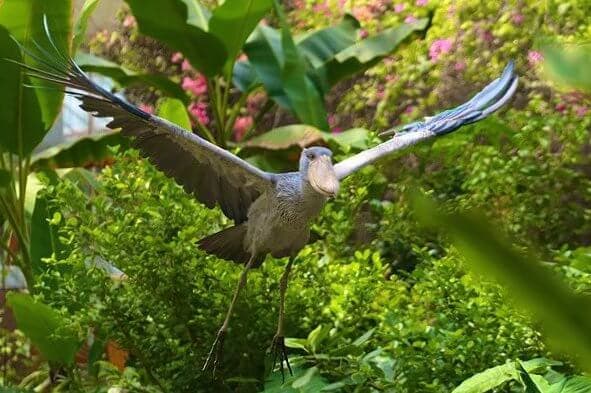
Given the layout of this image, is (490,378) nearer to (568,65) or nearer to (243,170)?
(243,170)

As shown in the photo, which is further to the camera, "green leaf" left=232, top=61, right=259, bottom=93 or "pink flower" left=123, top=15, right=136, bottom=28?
"pink flower" left=123, top=15, right=136, bottom=28

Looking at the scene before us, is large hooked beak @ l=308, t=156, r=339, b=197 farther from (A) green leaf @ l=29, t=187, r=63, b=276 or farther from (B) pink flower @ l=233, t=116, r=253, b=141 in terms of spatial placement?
(B) pink flower @ l=233, t=116, r=253, b=141

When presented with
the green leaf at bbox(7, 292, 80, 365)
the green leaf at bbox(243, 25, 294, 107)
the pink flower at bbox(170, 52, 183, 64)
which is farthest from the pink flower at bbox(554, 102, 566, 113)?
the pink flower at bbox(170, 52, 183, 64)

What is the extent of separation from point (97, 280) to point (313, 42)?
1.48 m

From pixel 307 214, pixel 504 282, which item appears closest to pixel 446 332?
pixel 307 214

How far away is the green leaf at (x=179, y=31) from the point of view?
85.4 inches

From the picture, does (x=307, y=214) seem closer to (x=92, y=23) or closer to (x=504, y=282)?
(x=504, y=282)

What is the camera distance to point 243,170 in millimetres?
949

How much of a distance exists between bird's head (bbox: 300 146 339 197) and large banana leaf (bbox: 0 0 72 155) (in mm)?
974

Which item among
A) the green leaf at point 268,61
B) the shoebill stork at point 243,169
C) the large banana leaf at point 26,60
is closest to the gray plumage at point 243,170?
the shoebill stork at point 243,169

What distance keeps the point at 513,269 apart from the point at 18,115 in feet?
6.11

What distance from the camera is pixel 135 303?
4.66 feet

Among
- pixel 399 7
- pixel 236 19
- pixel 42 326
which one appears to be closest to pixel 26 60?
pixel 42 326

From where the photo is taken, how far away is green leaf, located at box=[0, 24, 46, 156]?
1792mm
